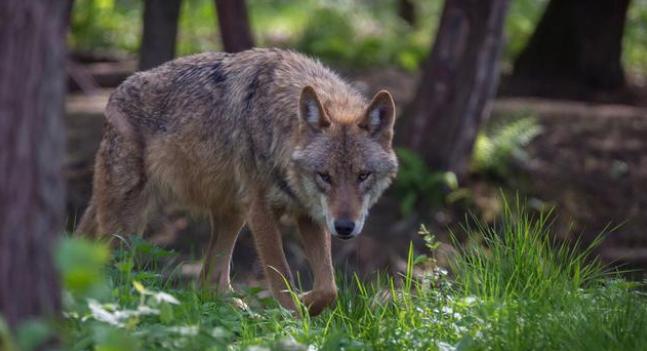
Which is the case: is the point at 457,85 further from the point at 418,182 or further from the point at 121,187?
the point at 121,187

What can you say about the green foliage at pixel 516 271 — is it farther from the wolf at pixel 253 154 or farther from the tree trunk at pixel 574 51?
the tree trunk at pixel 574 51

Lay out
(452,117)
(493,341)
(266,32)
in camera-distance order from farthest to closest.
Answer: (266,32)
(452,117)
(493,341)

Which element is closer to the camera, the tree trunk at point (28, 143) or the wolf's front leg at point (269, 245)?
the tree trunk at point (28, 143)

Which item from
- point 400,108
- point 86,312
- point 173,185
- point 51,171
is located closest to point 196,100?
point 173,185

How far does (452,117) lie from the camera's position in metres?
11.9

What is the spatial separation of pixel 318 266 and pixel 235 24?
5.00 metres

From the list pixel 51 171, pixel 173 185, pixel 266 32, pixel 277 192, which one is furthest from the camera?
pixel 266 32

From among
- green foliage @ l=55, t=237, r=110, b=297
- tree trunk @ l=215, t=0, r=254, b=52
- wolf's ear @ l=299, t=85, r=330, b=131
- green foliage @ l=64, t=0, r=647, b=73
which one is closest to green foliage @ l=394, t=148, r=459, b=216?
tree trunk @ l=215, t=0, r=254, b=52

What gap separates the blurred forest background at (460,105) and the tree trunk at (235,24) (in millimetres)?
14

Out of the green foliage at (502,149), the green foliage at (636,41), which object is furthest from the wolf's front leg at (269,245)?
the green foliage at (636,41)

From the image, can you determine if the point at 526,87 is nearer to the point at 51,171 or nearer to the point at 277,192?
the point at 277,192

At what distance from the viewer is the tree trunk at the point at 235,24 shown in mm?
11148

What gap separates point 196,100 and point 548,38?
27.9 feet

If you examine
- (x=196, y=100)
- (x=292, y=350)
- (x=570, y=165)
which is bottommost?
(x=570, y=165)
